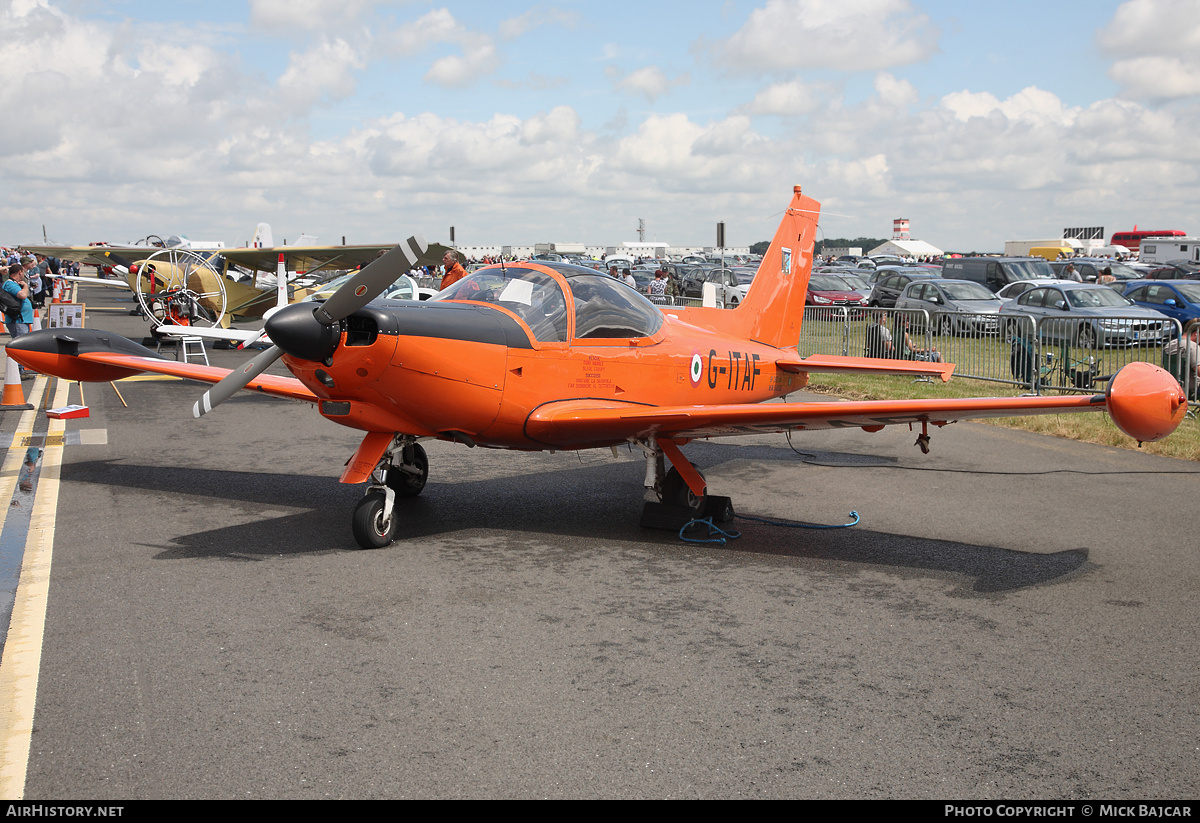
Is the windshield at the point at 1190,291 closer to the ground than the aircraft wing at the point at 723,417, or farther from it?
farther from it

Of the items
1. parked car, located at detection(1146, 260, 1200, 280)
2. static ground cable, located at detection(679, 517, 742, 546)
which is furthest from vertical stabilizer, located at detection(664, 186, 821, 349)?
parked car, located at detection(1146, 260, 1200, 280)

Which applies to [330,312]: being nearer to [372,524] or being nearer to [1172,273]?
[372,524]

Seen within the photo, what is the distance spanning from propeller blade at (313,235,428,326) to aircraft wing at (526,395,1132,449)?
156cm

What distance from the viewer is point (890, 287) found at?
29.7 metres

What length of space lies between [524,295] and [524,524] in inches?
74.4

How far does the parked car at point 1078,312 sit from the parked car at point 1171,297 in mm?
708

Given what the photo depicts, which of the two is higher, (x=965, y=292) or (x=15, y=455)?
(x=965, y=292)

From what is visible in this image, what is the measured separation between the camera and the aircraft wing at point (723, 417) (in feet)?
19.6

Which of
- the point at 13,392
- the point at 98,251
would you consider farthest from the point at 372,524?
the point at 98,251

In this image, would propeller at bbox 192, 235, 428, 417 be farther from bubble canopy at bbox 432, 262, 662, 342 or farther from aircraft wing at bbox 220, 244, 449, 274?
aircraft wing at bbox 220, 244, 449, 274

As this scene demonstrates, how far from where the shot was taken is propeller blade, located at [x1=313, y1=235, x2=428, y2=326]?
5656 millimetres

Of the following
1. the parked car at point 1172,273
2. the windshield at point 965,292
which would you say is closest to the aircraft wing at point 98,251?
the windshield at point 965,292

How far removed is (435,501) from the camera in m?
8.03

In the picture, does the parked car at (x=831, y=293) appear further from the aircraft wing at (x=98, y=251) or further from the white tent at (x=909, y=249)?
the white tent at (x=909, y=249)
